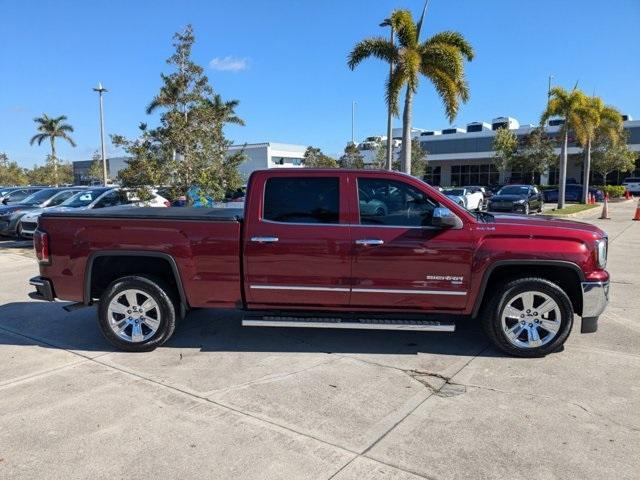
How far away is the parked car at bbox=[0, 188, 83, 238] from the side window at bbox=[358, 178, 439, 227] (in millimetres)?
13035

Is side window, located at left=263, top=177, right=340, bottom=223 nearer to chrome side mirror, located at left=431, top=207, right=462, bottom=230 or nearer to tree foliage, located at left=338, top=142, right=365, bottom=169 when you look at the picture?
chrome side mirror, located at left=431, top=207, right=462, bottom=230

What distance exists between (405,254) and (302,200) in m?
1.14

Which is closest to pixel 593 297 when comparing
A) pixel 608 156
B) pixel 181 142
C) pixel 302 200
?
pixel 302 200

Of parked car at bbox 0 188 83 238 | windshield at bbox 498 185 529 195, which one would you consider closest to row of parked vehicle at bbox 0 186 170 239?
parked car at bbox 0 188 83 238

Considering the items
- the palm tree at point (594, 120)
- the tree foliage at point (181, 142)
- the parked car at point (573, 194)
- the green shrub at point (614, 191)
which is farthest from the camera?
the green shrub at point (614, 191)

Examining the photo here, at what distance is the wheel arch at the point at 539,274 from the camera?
192 inches

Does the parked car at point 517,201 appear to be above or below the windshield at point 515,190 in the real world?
below

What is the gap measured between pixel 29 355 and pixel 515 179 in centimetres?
6140

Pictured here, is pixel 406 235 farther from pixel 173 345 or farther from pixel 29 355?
pixel 29 355

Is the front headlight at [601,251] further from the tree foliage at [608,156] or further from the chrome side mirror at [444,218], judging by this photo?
the tree foliage at [608,156]

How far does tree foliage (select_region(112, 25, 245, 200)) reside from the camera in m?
12.8

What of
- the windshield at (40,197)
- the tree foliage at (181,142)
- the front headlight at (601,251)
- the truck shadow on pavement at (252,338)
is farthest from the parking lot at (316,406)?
the windshield at (40,197)

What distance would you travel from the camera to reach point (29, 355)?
523cm

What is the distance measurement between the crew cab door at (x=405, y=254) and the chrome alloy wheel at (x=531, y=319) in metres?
0.49
